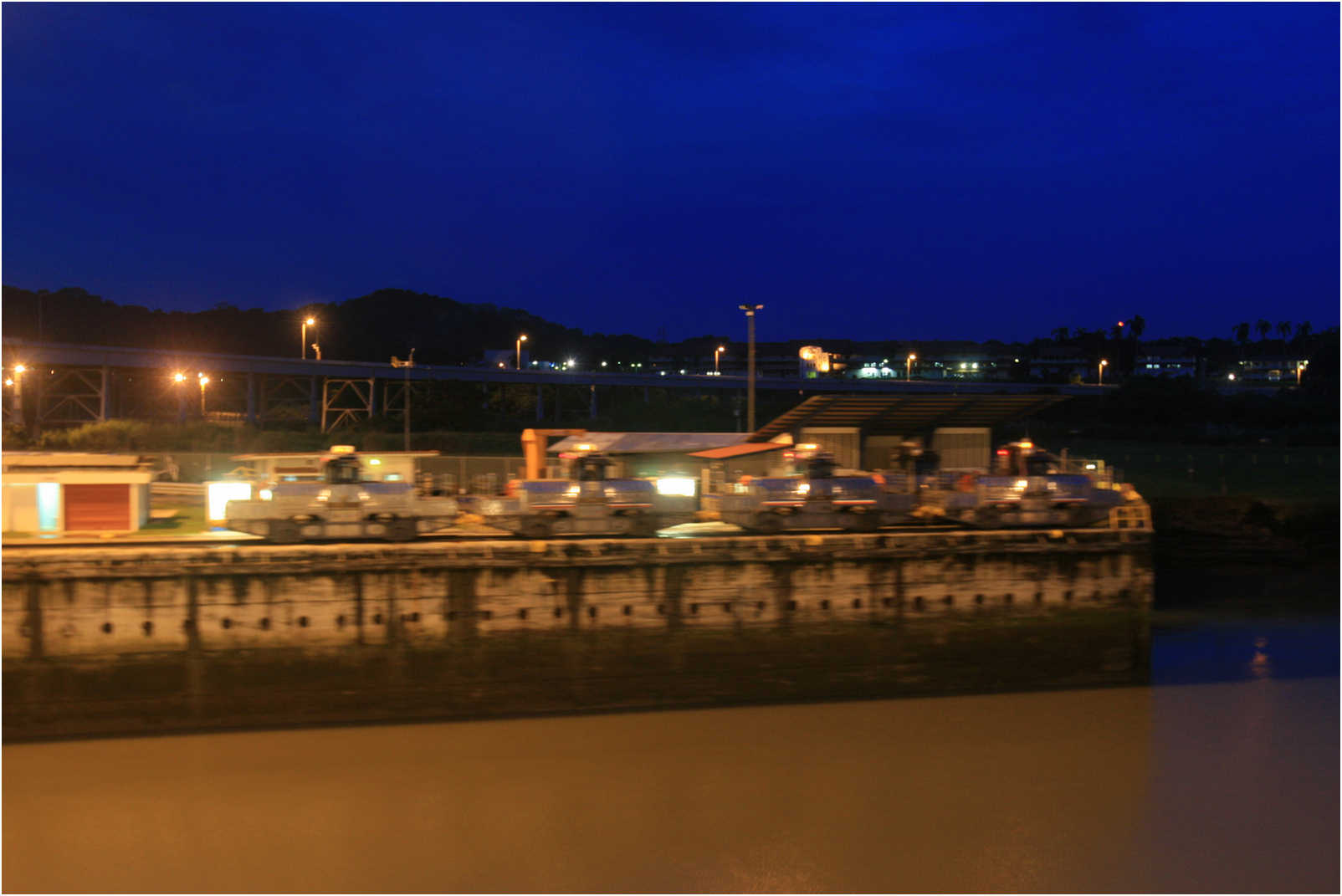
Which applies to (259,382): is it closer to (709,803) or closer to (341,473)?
Result: (341,473)

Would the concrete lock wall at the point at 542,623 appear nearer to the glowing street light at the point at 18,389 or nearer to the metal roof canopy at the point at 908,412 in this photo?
the metal roof canopy at the point at 908,412

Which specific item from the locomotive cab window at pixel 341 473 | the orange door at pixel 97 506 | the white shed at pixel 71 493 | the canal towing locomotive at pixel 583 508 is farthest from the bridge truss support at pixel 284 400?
the canal towing locomotive at pixel 583 508

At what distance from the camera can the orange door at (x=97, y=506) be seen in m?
17.4

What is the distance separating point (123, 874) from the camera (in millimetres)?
10531

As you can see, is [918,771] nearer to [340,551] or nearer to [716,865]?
[716,865]

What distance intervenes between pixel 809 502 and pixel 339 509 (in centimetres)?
868

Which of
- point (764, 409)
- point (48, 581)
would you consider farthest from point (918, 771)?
point (764, 409)

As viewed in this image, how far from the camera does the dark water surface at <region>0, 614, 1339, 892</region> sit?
426 inches

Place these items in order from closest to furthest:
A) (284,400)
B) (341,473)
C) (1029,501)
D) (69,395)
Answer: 1. (341,473)
2. (1029,501)
3. (69,395)
4. (284,400)

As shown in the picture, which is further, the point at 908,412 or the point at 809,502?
the point at 908,412

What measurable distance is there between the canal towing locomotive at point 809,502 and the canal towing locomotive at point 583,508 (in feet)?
4.37

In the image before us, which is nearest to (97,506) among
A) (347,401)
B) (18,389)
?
(18,389)

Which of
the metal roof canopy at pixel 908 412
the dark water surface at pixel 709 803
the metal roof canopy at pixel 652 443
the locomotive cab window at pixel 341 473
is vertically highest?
the metal roof canopy at pixel 908 412

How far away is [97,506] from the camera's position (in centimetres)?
1762
